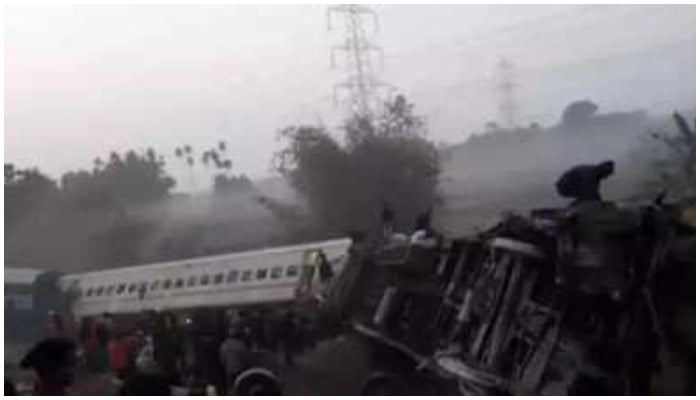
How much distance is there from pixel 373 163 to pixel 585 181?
1262mm

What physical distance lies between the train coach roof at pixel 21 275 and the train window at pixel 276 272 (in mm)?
1314

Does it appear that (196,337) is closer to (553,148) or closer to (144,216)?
(144,216)

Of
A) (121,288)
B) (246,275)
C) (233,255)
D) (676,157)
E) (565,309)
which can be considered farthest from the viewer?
(233,255)

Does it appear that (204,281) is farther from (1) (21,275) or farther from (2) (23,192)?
(2) (23,192)

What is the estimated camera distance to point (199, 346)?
595 centimetres

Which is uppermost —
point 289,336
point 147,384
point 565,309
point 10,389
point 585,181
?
point 585,181

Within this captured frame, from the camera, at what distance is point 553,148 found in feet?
18.5

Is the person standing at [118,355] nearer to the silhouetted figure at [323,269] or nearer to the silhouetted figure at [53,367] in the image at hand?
the silhouetted figure at [323,269]

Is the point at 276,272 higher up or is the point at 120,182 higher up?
the point at 120,182

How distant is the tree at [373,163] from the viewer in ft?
19.4

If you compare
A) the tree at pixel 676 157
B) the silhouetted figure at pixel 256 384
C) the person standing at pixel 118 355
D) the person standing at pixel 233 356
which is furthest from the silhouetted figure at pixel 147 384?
the tree at pixel 676 157

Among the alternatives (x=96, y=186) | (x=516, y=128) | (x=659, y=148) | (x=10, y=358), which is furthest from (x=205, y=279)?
(x=659, y=148)

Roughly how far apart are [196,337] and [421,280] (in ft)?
4.29

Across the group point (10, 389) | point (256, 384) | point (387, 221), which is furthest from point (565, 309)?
point (10, 389)
